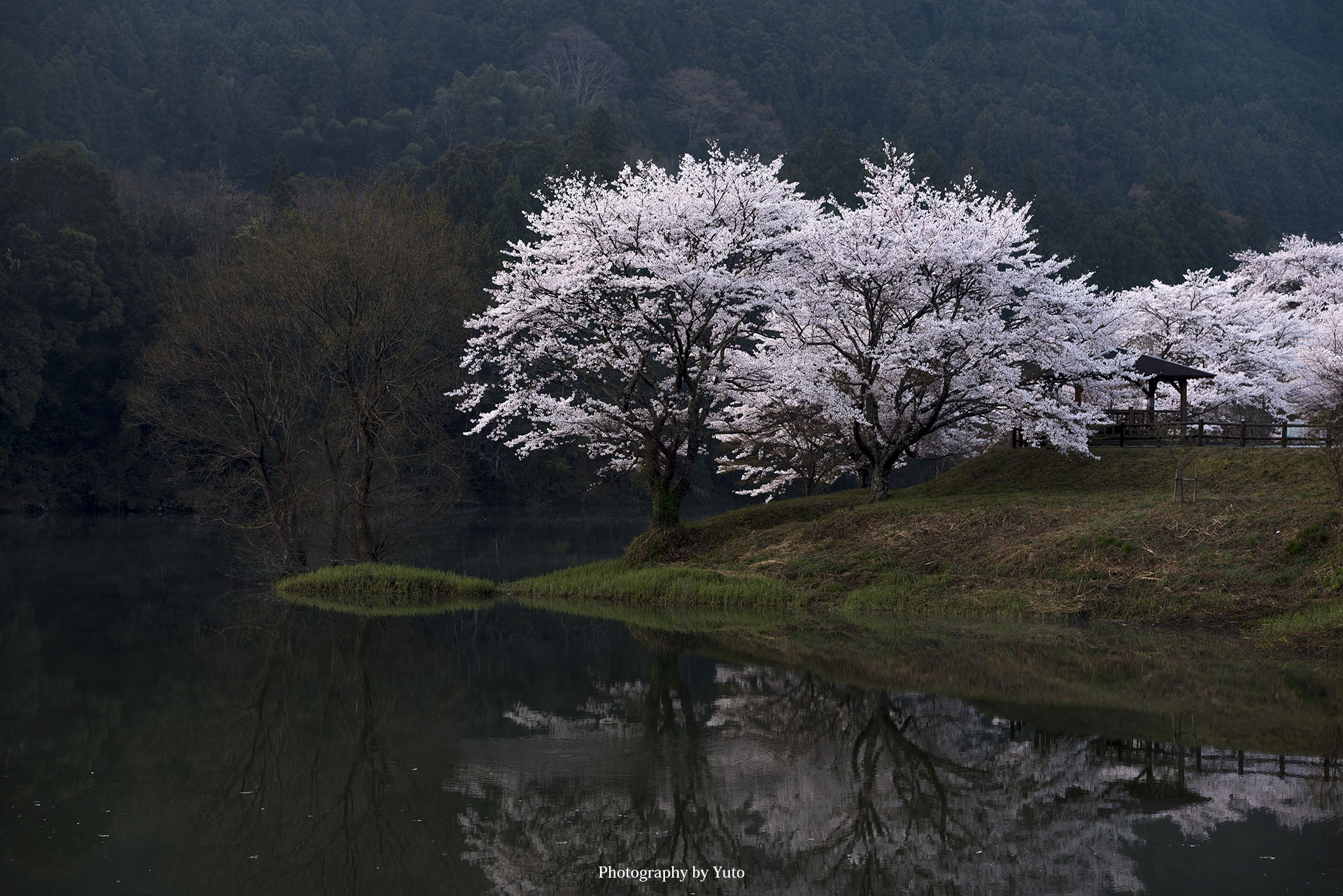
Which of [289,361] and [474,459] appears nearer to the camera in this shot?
[289,361]

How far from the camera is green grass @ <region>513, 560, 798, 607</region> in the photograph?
24.4 m

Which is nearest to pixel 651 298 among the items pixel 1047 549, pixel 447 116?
pixel 1047 549

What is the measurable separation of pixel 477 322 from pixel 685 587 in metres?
8.28

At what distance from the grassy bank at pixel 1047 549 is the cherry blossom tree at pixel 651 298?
2.92 meters

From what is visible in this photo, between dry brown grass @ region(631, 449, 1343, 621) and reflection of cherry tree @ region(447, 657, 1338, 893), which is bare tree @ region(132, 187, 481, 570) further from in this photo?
reflection of cherry tree @ region(447, 657, 1338, 893)

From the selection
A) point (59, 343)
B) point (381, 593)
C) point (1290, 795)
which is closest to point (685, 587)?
point (381, 593)

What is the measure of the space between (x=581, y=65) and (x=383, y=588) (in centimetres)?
9965

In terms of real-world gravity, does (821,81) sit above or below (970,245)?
above

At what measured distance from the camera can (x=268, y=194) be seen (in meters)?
73.2

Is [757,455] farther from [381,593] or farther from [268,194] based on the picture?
[268,194]

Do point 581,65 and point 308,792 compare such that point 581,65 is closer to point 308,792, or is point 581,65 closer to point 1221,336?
point 1221,336

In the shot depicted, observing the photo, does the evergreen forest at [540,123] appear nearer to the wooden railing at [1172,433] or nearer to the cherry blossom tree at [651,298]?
the cherry blossom tree at [651,298]

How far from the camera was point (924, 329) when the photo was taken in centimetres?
2742

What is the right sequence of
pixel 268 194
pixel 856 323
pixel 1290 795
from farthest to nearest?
pixel 268 194, pixel 856 323, pixel 1290 795
